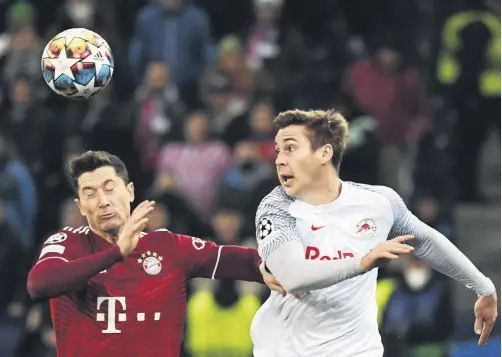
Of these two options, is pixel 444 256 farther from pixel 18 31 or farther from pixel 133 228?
pixel 18 31

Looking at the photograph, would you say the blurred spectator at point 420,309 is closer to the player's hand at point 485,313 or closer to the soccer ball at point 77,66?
the player's hand at point 485,313

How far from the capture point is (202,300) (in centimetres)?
1298

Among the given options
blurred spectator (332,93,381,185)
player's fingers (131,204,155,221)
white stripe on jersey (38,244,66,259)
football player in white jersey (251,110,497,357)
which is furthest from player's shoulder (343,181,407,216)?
blurred spectator (332,93,381,185)

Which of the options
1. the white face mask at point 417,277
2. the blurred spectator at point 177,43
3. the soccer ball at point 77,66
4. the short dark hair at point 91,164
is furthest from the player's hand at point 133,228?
the blurred spectator at point 177,43

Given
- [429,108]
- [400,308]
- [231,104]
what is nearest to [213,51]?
[231,104]

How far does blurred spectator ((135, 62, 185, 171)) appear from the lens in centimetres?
1498

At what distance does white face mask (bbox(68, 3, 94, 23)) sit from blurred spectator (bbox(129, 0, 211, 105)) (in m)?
0.72

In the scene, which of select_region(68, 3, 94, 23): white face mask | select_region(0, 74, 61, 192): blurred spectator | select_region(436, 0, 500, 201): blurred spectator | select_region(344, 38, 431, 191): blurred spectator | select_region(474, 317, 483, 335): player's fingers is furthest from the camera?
select_region(344, 38, 431, 191): blurred spectator

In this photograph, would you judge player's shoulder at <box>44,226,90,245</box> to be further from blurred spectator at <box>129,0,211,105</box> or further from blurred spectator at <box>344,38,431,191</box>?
blurred spectator at <box>344,38,431,191</box>

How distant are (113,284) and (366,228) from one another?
5.08 ft

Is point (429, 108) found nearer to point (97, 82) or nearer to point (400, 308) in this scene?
point (400, 308)

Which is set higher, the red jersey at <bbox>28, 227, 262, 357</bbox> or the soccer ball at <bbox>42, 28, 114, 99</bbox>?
the soccer ball at <bbox>42, 28, 114, 99</bbox>

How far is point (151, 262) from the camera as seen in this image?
838 centimetres

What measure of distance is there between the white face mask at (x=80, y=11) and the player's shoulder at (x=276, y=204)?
753 centimetres
